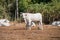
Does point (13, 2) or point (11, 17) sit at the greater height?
point (13, 2)

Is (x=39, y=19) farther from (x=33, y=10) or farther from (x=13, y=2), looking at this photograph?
(x=13, y=2)

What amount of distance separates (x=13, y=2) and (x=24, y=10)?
2.27 meters

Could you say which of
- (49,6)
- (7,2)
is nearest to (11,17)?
(7,2)

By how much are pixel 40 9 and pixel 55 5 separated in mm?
1414

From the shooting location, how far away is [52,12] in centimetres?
1914

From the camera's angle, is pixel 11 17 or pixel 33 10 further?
pixel 11 17

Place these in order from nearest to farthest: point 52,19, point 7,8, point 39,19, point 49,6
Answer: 1. point 39,19
2. point 52,19
3. point 49,6
4. point 7,8

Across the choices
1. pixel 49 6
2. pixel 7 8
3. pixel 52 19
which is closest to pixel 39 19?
pixel 52 19

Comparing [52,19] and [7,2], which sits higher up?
[7,2]

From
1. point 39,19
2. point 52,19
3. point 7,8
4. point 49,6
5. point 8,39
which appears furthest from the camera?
point 7,8

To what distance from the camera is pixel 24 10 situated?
2086 centimetres

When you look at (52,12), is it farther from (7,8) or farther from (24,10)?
(7,8)

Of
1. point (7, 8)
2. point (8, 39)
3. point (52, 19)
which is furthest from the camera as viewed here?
point (7, 8)

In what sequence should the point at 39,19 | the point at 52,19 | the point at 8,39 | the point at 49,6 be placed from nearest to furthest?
the point at 8,39
the point at 39,19
the point at 52,19
the point at 49,6
